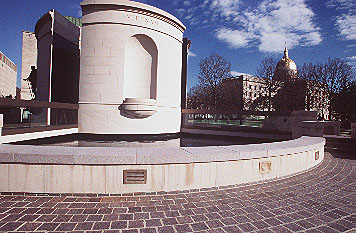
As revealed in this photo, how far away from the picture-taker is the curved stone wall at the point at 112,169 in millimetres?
4801

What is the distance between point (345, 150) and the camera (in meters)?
13.5

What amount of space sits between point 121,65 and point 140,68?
6.68 feet

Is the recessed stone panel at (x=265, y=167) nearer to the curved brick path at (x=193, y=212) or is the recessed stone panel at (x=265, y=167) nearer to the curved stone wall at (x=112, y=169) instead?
the curved stone wall at (x=112, y=169)

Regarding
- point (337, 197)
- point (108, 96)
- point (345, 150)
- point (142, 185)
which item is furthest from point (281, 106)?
point (142, 185)

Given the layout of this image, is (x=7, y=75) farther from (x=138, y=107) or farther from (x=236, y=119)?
(x=236, y=119)

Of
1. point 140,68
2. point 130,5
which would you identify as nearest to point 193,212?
point 140,68

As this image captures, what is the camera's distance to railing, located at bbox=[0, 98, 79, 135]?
11023 mm

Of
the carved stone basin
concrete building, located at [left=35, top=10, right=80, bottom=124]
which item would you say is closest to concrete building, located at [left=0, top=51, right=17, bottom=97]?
concrete building, located at [left=35, top=10, right=80, bottom=124]

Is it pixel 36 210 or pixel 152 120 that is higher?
pixel 152 120

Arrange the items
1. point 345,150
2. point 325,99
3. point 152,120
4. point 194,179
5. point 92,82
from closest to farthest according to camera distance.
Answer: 1. point 194,179
2. point 345,150
3. point 92,82
4. point 152,120
5. point 325,99

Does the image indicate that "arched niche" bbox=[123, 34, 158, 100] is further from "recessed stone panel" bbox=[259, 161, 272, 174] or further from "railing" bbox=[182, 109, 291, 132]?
"recessed stone panel" bbox=[259, 161, 272, 174]

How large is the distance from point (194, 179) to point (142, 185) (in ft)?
4.51

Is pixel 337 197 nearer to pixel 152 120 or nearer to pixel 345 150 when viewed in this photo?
pixel 345 150

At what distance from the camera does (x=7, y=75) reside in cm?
7775
